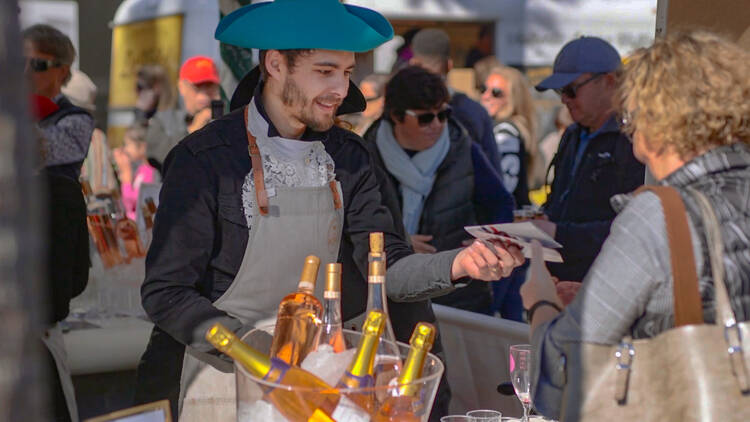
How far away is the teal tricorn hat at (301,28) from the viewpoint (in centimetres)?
186

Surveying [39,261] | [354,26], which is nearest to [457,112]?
[354,26]

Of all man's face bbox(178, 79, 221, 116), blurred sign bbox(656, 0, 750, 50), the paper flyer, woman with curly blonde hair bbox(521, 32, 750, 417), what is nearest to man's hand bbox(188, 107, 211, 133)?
man's face bbox(178, 79, 221, 116)

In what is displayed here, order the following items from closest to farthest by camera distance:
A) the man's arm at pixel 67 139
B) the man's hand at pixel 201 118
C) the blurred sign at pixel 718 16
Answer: the blurred sign at pixel 718 16
the man's arm at pixel 67 139
the man's hand at pixel 201 118

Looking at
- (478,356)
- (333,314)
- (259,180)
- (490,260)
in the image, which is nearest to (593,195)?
(478,356)

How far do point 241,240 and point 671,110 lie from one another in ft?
2.96

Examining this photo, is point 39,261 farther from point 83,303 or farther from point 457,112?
point 457,112

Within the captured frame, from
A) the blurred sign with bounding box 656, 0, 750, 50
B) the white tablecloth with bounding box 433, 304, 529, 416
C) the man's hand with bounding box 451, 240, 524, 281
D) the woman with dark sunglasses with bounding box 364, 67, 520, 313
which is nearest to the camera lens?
the man's hand with bounding box 451, 240, 524, 281

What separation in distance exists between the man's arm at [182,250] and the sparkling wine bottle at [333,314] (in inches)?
12.1

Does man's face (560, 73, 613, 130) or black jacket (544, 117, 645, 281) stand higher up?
man's face (560, 73, 613, 130)

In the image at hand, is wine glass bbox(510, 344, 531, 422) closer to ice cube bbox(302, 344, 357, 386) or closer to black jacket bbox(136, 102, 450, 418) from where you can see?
black jacket bbox(136, 102, 450, 418)

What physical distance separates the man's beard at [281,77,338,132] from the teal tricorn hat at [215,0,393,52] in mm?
91

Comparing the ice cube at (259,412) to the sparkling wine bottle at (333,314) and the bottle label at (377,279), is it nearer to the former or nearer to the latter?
the sparkling wine bottle at (333,314)

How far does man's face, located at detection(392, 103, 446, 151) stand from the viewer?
3684 mm

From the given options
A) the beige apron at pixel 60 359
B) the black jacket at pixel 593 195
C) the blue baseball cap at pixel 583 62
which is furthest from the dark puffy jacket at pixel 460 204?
the beige apron at pixel 60 359
